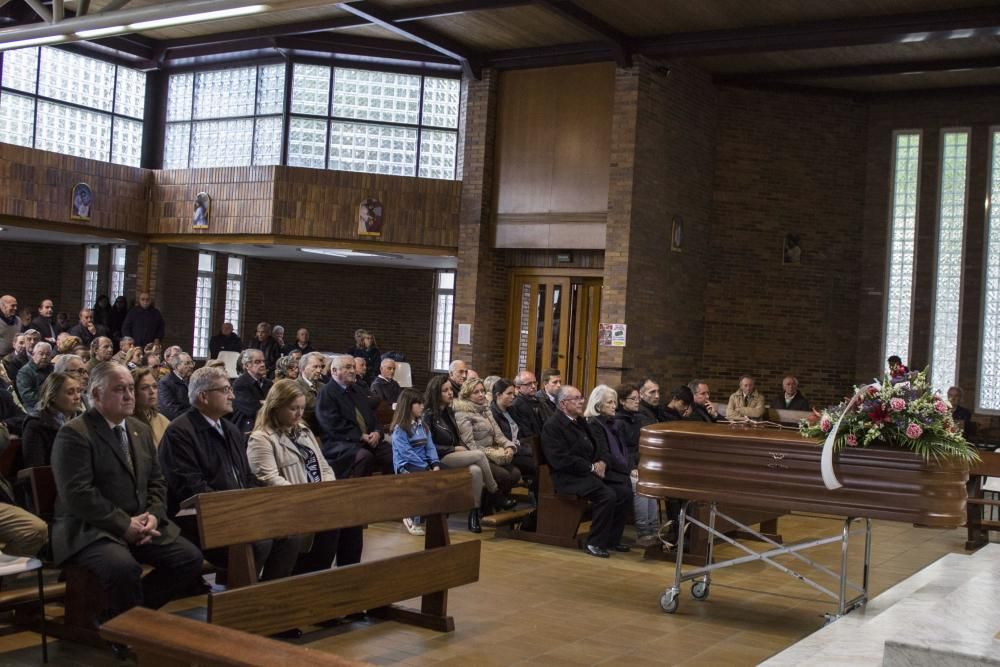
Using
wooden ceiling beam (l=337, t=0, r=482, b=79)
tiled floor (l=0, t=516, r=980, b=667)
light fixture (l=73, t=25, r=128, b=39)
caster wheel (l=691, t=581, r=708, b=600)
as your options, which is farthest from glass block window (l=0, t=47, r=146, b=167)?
caster wheel (l=691, t=581, r=708, b=600)

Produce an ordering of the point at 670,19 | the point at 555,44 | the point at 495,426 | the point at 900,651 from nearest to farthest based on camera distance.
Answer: the point at 900,651 → the point at 495,426 → the point at 670,19 → the point at 555,44

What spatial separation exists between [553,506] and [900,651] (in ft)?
18.1

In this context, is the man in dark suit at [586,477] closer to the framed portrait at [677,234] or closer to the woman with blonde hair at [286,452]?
the woman with blonde hair at [286,452]

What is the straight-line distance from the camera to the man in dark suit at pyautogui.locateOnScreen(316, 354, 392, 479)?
9234mm

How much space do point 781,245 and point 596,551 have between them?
32.0 feet

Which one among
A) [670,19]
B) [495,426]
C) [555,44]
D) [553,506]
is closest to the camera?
[553,506]

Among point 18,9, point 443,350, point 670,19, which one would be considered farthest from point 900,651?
point 443,350

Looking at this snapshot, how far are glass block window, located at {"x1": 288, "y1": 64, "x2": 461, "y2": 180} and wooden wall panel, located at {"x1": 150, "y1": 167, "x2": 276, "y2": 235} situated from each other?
96 cm

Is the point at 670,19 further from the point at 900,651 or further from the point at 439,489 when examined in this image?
the point at 900,651

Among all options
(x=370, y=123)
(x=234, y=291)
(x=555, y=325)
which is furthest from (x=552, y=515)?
(x=234, y=291)

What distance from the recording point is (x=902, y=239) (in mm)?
17047

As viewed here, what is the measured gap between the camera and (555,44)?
15.5 meters

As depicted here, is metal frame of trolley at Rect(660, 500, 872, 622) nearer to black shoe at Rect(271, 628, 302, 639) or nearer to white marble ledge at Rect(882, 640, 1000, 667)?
black shoe at Rect(271, 628, 302, 639)

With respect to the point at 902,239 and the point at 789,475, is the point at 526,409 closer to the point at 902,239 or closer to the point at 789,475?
the point at 789,475
